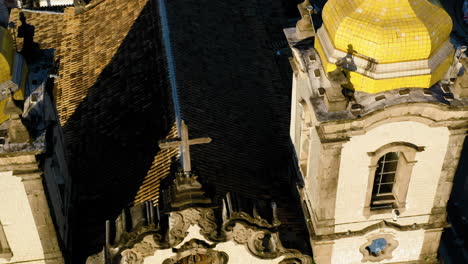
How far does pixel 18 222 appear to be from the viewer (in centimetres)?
2047

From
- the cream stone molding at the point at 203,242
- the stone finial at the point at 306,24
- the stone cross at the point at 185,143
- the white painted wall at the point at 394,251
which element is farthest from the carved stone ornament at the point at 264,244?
the stone finial at the point at 306,24

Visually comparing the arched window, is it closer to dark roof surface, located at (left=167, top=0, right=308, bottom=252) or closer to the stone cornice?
the stone cornice

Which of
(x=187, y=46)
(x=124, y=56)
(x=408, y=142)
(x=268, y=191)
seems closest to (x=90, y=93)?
(x=124, y=56)

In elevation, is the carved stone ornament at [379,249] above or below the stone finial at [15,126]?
below

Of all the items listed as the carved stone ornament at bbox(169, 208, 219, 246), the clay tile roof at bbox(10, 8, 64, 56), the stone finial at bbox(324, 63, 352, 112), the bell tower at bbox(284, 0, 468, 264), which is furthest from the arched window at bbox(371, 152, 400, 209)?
the clay tile roof at bbox(10, 8, 64, 56)

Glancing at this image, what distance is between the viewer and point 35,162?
19.2 m

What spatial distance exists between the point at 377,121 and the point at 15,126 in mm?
10308

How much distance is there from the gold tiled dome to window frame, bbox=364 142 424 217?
6.23ft

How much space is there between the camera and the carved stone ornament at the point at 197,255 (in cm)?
2030

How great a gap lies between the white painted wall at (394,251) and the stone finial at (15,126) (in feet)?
34.6

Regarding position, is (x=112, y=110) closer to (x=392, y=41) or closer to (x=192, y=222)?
(x=192, y=222)

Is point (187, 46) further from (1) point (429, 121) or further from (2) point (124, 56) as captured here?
(1) point (429, 121)

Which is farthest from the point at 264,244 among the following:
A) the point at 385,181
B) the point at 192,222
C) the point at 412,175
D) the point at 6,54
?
the point at 6,54

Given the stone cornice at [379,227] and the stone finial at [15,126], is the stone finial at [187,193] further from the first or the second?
the stone cornice at [379,227]
